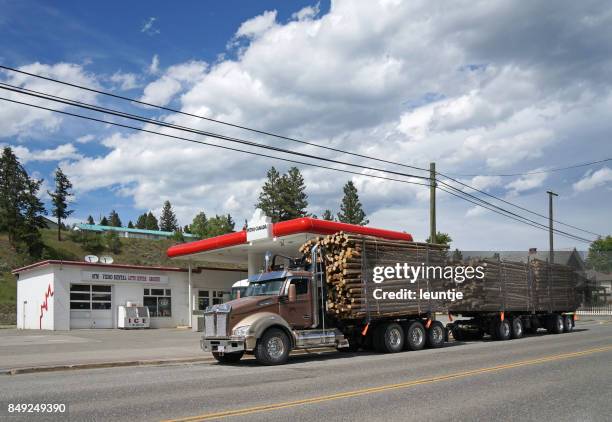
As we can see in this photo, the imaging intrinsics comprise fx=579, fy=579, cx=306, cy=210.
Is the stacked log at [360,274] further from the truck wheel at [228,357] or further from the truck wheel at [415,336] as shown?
the truck wheel at [228,357]

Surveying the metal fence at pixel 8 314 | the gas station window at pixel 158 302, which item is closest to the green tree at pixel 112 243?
the metal fence at pixel 8 314

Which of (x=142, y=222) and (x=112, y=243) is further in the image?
(x=142, y=222)

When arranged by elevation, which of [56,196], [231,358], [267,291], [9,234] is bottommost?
[231,358]

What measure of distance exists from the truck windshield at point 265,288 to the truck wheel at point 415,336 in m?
5.24

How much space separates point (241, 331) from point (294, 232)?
11.5 metres

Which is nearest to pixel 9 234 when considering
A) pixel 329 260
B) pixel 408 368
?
pixel 329 260

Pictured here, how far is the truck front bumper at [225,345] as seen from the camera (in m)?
14.6

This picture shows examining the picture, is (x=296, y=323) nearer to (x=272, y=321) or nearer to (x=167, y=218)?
(x=272, y=321)

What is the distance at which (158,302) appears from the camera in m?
A: 37.9

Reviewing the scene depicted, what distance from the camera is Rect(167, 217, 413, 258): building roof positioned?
83.5 feet

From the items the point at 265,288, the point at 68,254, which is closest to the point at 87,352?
the point at 265,288

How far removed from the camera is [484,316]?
23.0 meters

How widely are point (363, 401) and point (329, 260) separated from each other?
893 cm

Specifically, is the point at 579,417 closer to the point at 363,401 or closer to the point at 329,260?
the point at 363,401
